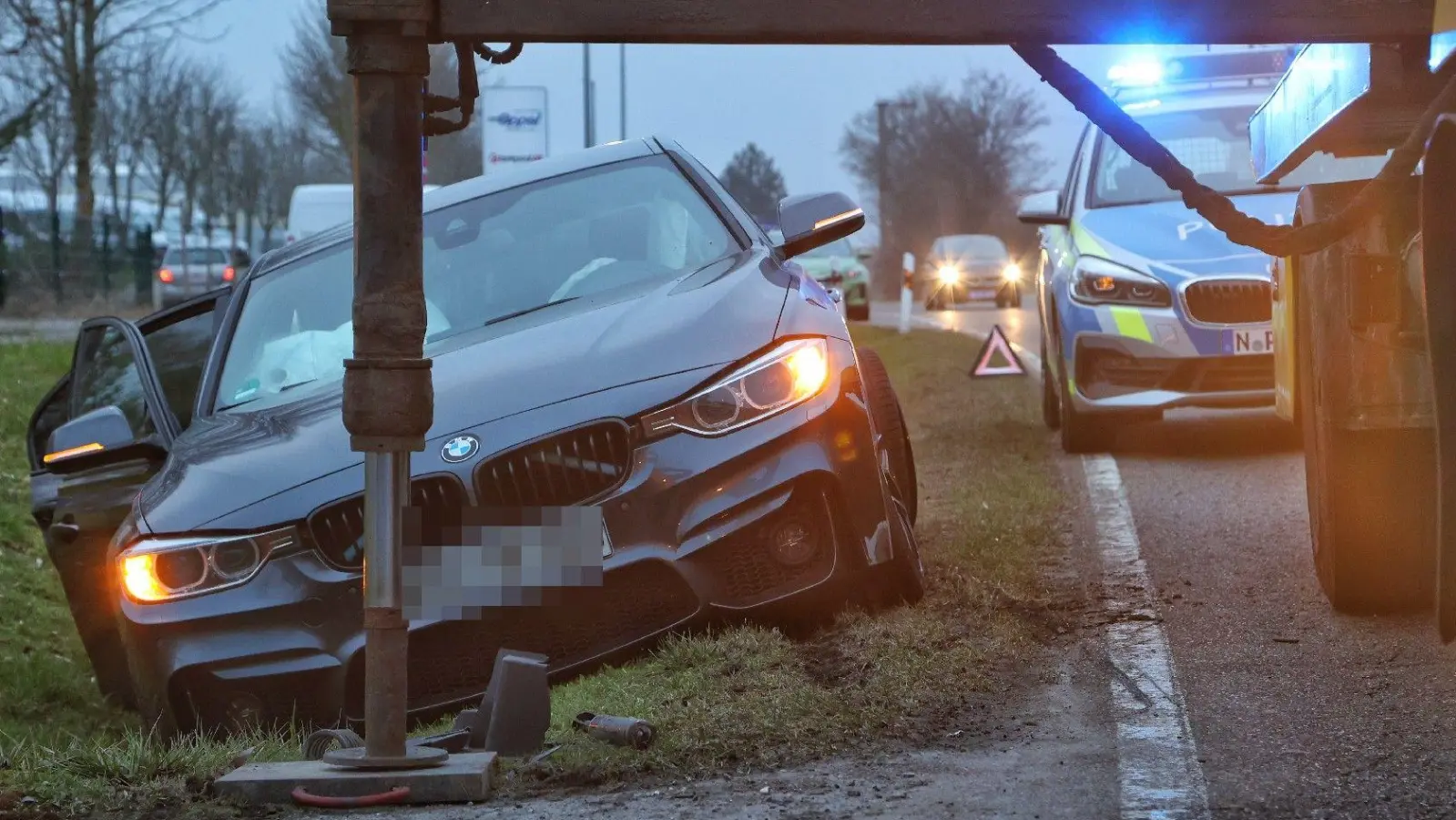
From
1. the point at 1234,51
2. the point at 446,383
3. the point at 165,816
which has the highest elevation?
the point at 1234,51

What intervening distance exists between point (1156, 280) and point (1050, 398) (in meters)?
1.61

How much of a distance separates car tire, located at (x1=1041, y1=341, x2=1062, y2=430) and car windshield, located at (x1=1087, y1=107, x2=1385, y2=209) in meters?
1.02

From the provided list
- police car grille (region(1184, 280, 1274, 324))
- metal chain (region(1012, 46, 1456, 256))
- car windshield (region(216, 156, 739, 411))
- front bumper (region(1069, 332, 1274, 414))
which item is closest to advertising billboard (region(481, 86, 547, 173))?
front bumper (region(1069, 332, 1274, 414))

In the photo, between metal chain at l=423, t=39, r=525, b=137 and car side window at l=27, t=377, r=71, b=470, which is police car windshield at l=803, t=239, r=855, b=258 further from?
metal chain at l=423, t=39, r=525, b=137

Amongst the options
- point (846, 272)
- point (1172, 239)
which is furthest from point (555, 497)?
point (846, 272)

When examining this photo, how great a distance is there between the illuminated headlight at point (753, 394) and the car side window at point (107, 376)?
3.27 metres

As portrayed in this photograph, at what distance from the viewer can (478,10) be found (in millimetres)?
3764

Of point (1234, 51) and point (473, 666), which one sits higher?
point (1234, 51)

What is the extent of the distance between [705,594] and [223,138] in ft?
197

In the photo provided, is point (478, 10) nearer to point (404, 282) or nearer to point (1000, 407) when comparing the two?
point (404, 282)

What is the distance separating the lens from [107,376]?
7.48 m

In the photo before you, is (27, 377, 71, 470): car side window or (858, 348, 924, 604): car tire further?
(27, 377, 71, 470): car side window

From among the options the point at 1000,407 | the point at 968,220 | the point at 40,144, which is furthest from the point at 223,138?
the point at 1000,407

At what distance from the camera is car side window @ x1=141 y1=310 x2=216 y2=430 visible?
7.57m
